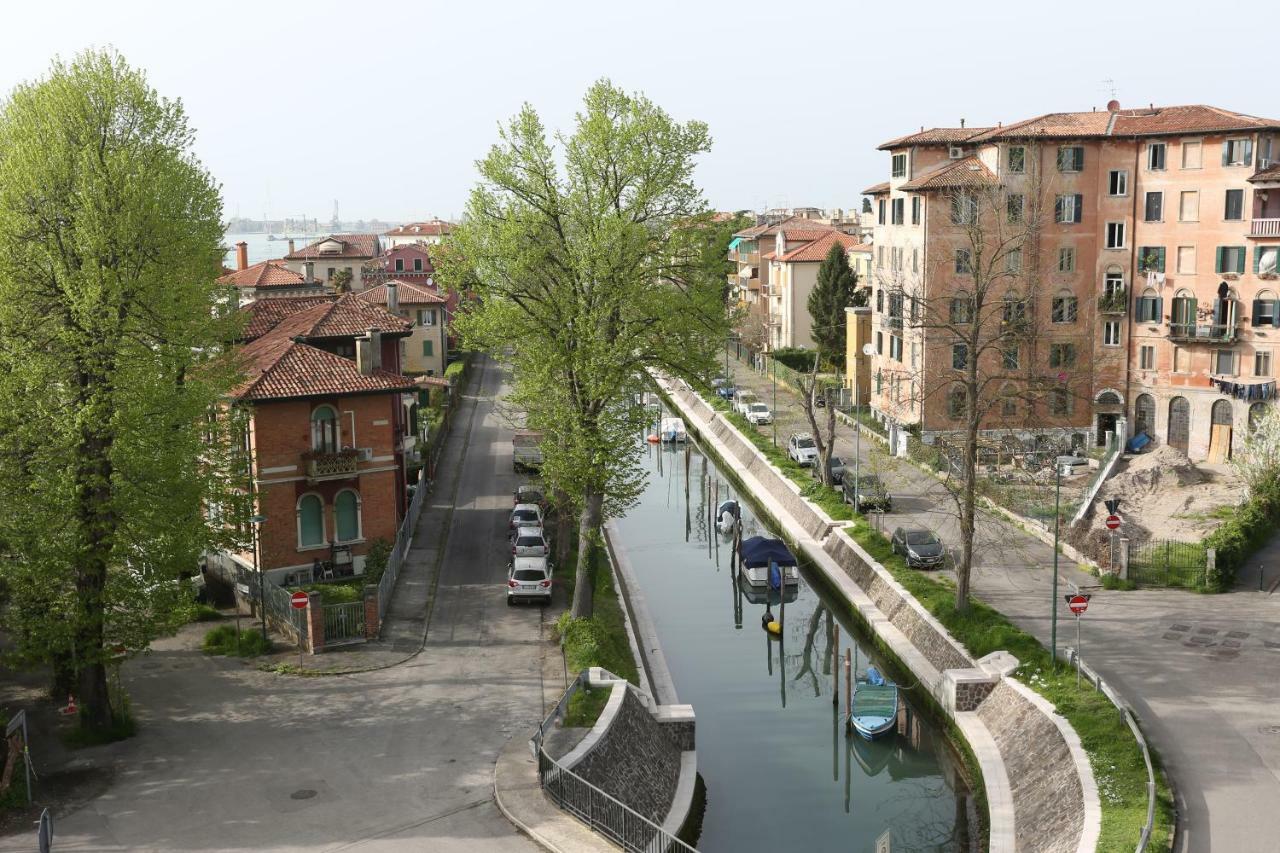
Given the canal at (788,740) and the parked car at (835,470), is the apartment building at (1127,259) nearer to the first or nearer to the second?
the parked car at (835,470)

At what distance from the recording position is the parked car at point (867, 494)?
1996 inches

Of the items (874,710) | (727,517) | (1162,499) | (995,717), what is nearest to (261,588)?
(874,710)

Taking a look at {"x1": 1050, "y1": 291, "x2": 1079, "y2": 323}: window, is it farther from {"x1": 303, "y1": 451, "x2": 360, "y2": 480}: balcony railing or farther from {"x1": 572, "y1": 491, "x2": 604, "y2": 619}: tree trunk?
{"x1": 303, "y1": 451, "x2": 360, "y2": 480}: balcony railing

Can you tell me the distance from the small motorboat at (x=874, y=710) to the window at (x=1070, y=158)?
34592mm

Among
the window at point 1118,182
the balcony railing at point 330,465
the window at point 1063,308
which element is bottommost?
the balcony railing at point 330,465

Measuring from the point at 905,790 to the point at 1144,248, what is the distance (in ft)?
124

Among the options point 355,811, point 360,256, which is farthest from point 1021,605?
point 360,256

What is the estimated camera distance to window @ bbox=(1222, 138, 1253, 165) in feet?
187

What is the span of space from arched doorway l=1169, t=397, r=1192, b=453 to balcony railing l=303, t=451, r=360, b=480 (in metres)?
40.8

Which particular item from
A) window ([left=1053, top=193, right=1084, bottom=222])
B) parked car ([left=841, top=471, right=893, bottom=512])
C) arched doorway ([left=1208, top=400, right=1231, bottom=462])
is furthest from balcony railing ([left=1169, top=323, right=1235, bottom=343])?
parked car ([left=841, top=471, right=893, bottom=512])

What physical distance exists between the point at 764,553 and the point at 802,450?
16609mm

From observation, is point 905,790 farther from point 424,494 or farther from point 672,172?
point 424,494

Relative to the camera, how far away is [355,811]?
2438 centimetres

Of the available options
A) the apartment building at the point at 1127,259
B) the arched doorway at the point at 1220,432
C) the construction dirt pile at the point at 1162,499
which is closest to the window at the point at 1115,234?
the apartment building at the point at 1127,259
